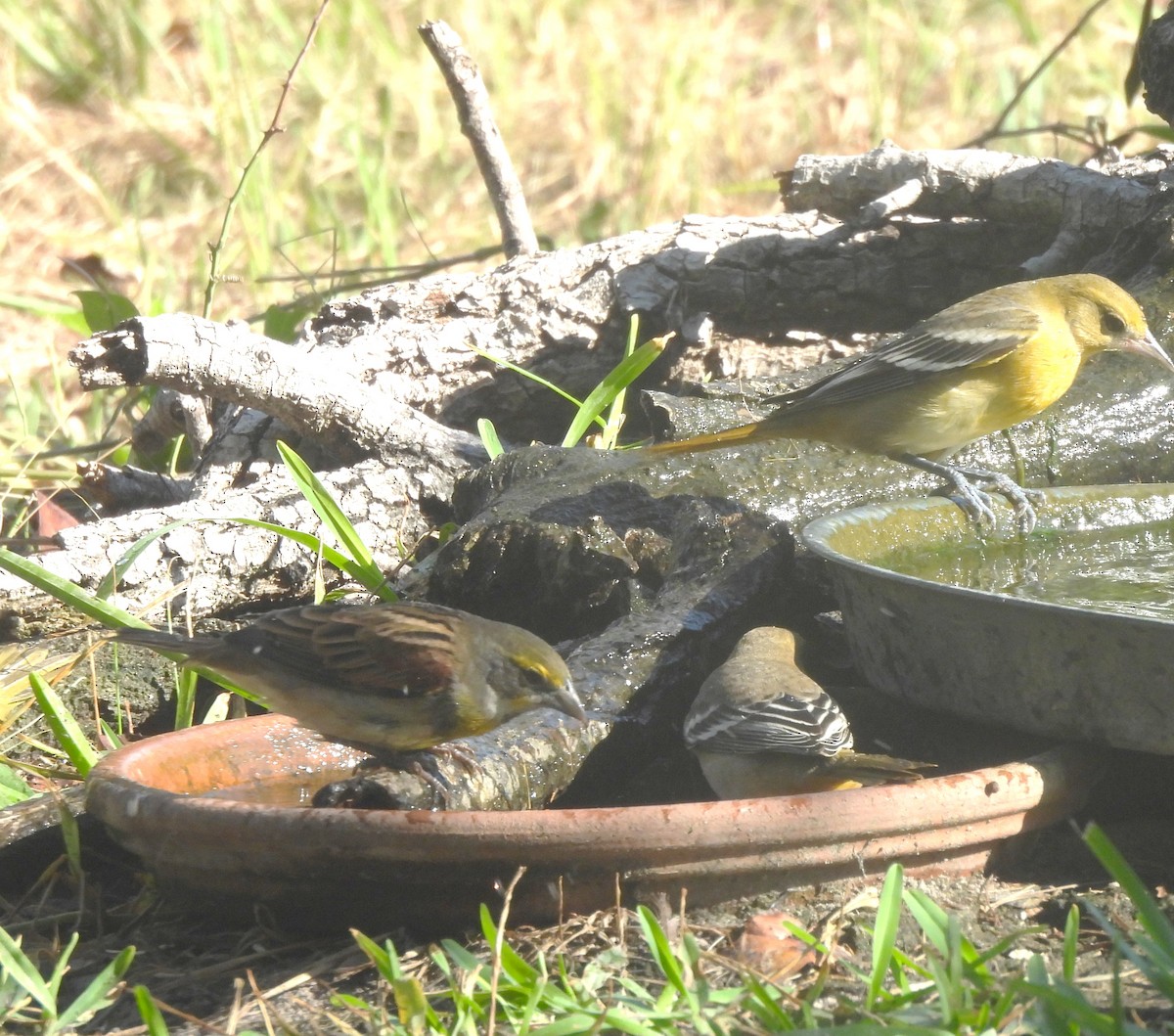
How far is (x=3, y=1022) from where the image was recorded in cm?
271

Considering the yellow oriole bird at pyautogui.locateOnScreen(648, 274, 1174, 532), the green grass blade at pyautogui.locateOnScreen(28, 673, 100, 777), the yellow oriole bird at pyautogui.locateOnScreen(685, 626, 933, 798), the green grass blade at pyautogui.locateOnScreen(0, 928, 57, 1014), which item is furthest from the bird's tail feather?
the green grass blade at pyautogui.locateOnScreen(0, 928, 57, 1014)

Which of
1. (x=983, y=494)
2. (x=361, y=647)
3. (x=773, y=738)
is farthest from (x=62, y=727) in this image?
(x=983, y=494)

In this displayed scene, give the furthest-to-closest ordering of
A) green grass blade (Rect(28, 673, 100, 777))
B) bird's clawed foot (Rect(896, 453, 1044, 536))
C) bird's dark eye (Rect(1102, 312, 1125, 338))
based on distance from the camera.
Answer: bird's dark eye (Rect(1102, 312, 1125, 338)) → bird's clawed foot (Rect(896, 453, 1044, 536)) → green grass blade (Rect(28, 673, 100, 777))

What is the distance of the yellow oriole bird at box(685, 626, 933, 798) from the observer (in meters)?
3.33

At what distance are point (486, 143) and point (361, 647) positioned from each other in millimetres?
3493

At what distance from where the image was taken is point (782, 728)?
3.33 metres

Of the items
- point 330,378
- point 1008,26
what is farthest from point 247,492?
point 1008,26

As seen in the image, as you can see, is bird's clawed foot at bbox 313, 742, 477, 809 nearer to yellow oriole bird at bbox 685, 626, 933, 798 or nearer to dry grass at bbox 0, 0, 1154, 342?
yellow oriole bird at bbox 685, 626, 933, 798

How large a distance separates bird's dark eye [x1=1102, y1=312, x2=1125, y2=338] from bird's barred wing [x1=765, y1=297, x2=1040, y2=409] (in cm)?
25

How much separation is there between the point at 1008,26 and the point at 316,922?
1006 cm

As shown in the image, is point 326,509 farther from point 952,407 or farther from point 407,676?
point 952,407

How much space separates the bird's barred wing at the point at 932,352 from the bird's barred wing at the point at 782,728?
4.82ft

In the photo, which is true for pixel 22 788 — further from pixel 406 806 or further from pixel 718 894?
pixel 718 894

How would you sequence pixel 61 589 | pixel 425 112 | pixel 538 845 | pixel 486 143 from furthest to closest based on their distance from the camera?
pixel 425 112 < pixel 486 143 < pixel 61 589 < pixel 538 845
